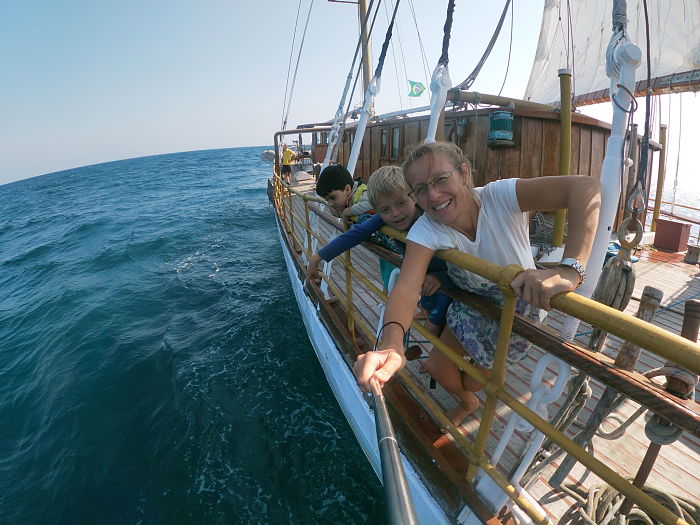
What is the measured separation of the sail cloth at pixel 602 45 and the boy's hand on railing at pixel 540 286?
534 cm

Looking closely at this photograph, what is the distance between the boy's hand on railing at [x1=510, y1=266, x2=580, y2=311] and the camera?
110 centimetres

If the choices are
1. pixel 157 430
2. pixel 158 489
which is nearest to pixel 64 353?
pixel 157 430

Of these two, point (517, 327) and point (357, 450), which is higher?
point (517, 327)

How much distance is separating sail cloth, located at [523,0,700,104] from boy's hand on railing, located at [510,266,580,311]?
17.5 feet

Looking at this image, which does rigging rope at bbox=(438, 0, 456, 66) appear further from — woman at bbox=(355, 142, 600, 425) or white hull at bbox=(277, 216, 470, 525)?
white hull at bbox=(277, 216, 470, 525)

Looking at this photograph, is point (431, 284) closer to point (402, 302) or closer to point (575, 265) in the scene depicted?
point (402, 302)

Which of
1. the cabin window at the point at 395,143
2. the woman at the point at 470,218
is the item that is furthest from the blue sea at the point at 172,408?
the cabin window at the point at 395,143

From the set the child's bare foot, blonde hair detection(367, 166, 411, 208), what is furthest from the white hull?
blonde hair detection(367, 166, 411, 208)

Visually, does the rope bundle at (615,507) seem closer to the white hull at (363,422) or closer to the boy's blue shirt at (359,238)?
the white hull at (363,422)

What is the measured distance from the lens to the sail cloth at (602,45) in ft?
24.5

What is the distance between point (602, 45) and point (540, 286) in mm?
14012

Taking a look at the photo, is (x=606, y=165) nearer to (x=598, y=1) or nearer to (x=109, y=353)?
(x=109, y=353)

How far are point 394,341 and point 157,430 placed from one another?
15.4ft

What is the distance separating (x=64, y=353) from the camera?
693 centimetres
